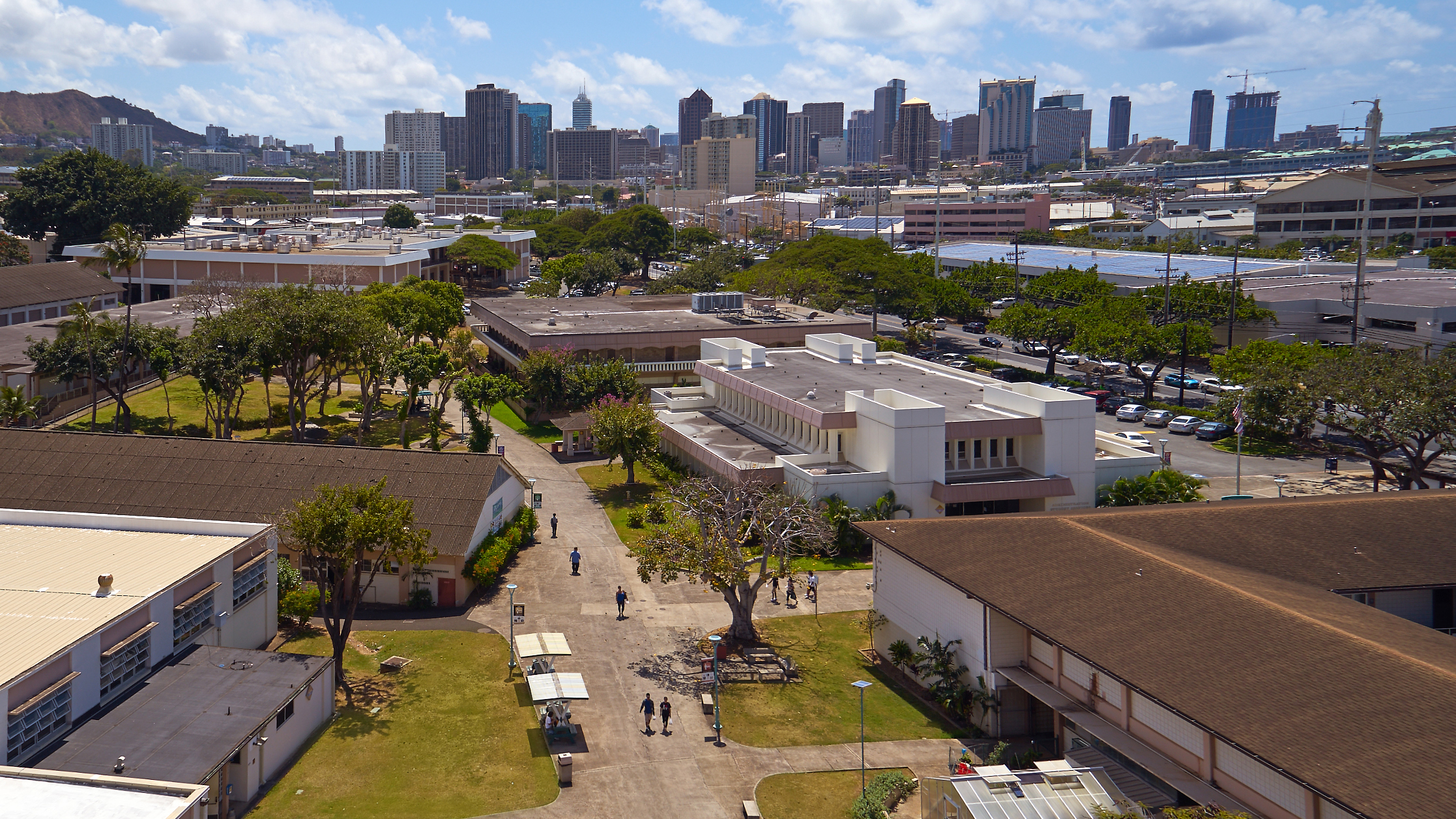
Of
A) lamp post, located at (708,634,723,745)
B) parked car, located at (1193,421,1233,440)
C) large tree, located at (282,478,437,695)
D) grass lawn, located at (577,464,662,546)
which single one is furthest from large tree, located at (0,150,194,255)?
lamp post, located at (708,634,723,745)

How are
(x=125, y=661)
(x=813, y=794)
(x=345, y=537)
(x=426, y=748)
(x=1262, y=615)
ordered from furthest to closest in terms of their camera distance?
(x=345, y=537), (x=426, y=748), (x=125, y=661), (x=813, y=794), (x=1262, y=615)

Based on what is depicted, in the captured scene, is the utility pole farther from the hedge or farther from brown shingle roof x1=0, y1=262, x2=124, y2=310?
brown shingle roof x1=0, y1=262, x2=124, y2=310

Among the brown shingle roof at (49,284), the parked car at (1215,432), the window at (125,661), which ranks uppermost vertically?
the brown shingle roof at (49,284)

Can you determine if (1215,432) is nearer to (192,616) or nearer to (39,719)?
(192,616)

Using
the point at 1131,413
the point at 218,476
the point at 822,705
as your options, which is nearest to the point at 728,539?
the point at 822,705

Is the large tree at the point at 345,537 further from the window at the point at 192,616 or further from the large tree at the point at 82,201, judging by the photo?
the large tree at the point at 82,201

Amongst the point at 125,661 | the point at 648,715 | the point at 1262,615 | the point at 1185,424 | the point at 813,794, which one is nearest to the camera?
the point at 1262,615

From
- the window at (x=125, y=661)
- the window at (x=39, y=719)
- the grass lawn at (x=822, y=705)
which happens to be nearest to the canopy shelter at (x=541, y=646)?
the grass lawn at (x=822, y=705)
